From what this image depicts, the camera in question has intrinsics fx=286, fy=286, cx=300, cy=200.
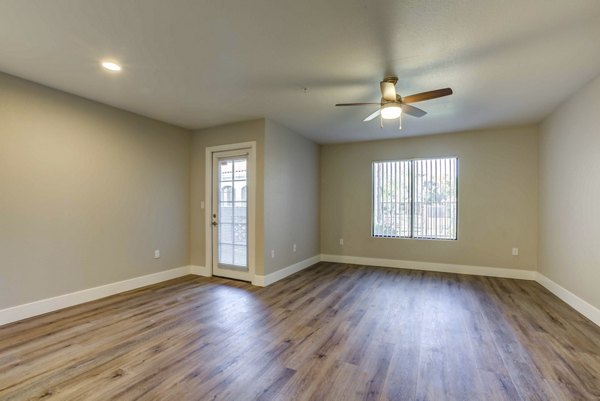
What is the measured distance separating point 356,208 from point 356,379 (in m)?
4.20

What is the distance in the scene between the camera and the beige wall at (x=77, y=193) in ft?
9.84

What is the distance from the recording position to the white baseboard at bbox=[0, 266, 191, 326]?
2.97 metres

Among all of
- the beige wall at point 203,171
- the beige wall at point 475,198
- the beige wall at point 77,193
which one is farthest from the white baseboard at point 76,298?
the beige wall at point 475,198

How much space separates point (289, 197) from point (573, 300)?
4.03m

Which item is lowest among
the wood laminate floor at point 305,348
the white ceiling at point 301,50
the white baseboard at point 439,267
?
the wood laminate floor at point 305,348

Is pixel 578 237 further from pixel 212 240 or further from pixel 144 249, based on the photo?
pixel 144 249

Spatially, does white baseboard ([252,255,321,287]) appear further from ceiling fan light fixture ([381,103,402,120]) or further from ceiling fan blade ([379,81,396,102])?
ceiling fan blade ([379,81,396,102])

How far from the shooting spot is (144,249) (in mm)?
4312

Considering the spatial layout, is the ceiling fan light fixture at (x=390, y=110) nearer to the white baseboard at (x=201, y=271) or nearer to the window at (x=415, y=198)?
the window at (x=415, y=198)

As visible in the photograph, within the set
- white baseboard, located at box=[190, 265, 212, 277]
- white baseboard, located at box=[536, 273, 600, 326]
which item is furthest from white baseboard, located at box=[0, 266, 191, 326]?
white baseboard, located at box=[536, 273, 600, 326]

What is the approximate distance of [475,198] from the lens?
16.8ft

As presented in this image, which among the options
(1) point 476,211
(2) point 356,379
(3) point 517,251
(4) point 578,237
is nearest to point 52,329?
(2) point 356,379

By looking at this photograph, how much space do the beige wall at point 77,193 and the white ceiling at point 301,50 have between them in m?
0.37

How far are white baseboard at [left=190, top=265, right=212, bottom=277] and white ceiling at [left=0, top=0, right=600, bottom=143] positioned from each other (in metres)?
2.66
